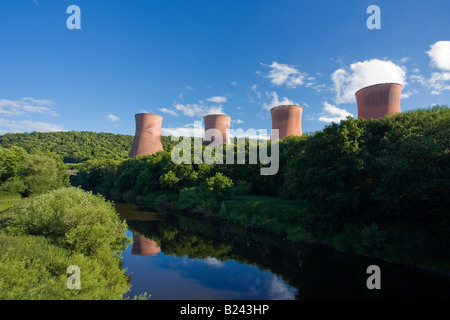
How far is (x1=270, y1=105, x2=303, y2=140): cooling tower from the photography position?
72.2 feet

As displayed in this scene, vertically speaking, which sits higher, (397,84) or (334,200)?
Result: (397,84)

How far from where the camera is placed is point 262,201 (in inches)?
702

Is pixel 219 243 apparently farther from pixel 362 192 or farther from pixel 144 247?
pixel 362 192

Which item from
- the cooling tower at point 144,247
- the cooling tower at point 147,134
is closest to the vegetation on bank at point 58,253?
the cooling tower at point 144,247

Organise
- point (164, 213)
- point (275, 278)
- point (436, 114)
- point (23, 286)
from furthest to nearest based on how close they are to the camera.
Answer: point (164, 213)
point (436, 114)
point (275, 278)
point (23, 286)

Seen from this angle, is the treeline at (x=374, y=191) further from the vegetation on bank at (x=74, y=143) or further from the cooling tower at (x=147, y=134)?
the vegetation on bank at (x=74, y=143)

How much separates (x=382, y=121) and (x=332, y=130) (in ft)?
8.72

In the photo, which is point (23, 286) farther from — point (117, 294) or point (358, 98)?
point (358, 98)

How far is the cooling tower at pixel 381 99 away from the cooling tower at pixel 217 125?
15041mm

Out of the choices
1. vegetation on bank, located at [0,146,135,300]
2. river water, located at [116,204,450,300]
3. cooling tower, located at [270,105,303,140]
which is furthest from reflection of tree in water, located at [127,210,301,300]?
cooling tower, located at [270,105,303,140]

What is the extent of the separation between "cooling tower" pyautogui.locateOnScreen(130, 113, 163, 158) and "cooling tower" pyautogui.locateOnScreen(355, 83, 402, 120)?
72.6ft

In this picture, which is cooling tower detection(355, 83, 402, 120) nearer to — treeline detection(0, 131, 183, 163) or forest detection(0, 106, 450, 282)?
forest detection(0, 106, 450, 282)

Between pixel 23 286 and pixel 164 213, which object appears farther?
pixel 164 213
